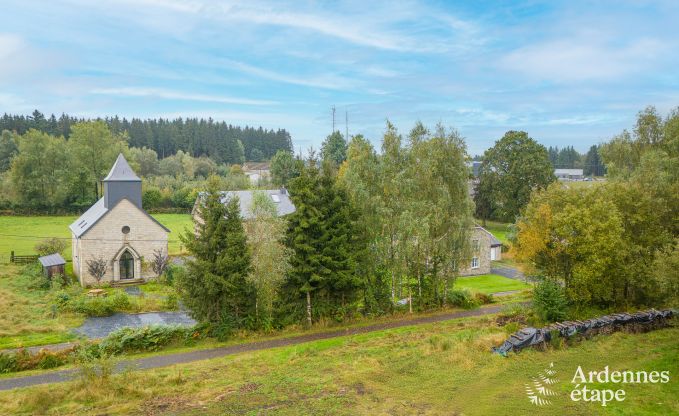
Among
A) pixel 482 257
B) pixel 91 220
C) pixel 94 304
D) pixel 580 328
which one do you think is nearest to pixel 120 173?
pixel 91 220

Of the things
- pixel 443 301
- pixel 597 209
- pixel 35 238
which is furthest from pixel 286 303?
pixel 35 238

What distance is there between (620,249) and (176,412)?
2281cm

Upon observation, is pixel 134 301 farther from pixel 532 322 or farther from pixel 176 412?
pixel 532 322

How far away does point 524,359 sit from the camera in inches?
760

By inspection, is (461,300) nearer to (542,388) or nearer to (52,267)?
(542,388)

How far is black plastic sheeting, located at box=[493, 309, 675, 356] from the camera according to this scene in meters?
20.2

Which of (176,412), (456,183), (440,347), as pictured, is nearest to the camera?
(176,412)

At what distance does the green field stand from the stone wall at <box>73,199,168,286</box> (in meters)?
8.97

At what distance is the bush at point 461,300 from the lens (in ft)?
98.0

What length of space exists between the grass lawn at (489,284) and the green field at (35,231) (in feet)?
91.1

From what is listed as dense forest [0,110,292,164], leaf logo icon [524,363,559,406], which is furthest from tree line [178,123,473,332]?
dense forest [0,110,292,164]

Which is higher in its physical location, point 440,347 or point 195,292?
point 195,292

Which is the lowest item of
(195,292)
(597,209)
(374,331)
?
(374,331)

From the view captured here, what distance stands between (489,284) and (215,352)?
24.1m
